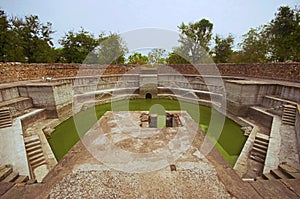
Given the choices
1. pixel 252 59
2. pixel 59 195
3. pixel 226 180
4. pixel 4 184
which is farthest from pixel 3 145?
pixel 252 59

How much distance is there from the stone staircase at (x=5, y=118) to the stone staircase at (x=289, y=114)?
371 inches

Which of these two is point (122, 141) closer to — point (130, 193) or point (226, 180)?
point (130, 193)

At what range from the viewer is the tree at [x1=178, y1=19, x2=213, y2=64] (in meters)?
20.1

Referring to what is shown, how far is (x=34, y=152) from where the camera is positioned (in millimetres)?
4031

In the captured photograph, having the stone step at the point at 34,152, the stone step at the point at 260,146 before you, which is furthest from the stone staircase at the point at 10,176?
the stone step at the point at 260,146

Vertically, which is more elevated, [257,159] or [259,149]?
[259,149]

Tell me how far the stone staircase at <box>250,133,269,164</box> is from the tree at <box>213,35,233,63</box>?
18.1 metres

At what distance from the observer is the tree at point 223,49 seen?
1931 centimetres

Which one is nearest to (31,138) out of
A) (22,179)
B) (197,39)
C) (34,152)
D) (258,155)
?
(34,152)

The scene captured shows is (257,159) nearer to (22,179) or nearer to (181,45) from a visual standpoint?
(22,179)

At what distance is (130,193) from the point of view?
186 centimetres

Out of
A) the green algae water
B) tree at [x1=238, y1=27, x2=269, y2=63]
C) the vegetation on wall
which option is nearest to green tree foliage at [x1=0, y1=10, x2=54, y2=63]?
the vegetation on wall

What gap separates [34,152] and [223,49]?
73.5ft

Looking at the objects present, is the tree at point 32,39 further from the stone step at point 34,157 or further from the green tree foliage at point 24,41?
the stone step at point 34,157
